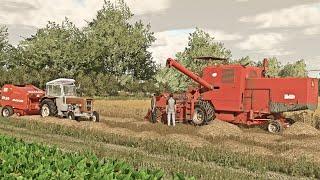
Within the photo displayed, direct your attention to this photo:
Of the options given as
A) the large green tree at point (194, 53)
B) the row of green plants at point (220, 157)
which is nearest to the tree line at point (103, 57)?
the large green tree at point (194, 53)

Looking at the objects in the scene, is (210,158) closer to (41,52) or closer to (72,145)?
(72,145)

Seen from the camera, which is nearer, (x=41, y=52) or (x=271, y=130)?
(x=271, y=130)

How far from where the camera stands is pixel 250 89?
21.7 metres

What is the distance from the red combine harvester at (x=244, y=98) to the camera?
20359mm

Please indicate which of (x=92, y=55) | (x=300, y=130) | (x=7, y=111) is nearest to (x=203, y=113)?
(x=300, y=130)

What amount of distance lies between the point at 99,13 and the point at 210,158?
59080mm

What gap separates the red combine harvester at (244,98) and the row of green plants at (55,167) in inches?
545

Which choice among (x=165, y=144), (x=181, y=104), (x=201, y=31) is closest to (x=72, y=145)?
(x=165, y=144)

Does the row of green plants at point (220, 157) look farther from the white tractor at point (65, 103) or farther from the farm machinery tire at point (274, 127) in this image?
the farm machinery tire at point (274, 127)

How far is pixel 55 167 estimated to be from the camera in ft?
24.6

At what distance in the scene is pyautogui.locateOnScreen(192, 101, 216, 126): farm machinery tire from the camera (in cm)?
2239

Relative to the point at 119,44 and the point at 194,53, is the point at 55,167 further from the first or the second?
the point at 119,44

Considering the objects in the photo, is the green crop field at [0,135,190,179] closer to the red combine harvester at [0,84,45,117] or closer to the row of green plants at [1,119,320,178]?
the row of green plants at [1,119,320,178]

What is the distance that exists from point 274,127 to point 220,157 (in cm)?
830
